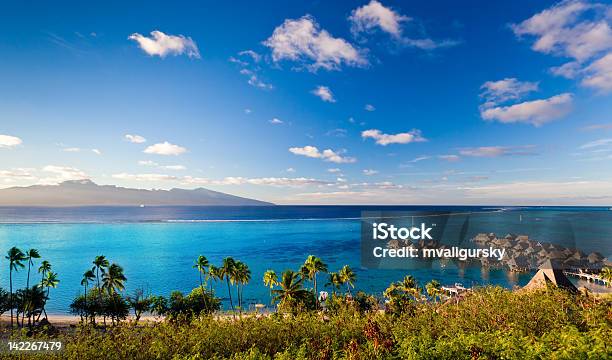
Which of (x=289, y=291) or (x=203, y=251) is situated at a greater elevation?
(x=289, y=291)

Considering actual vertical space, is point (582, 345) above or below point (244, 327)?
above

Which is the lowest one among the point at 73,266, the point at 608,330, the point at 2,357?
the point at 73,266

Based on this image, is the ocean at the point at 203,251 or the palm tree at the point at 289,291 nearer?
the palm tree at the point at 289,291

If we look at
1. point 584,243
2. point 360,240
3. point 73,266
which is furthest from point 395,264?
point 73,266

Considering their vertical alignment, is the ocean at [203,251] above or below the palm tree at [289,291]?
below

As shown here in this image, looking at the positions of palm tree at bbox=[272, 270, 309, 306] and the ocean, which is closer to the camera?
palm tree at bbox=[272, 270, 309, 306]

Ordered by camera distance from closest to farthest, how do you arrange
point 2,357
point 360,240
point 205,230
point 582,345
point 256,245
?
point 582,345 → point 2,357 → point 256,245 → point 360,240 → point 205,230

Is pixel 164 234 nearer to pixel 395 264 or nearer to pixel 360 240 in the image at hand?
pixel 360 240

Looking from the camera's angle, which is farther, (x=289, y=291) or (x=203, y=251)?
(x=203, y=251)

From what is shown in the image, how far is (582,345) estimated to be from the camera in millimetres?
6906

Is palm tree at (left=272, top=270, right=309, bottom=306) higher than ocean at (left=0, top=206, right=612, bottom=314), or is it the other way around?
palm tree at (left=272, top=270, right=309, bottom=306)

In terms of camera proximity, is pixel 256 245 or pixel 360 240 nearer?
pixel 256 245

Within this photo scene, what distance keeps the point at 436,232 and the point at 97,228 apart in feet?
550

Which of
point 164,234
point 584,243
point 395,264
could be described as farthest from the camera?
point 164,234
